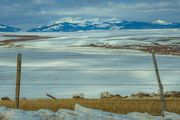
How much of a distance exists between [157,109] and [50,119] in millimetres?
3245

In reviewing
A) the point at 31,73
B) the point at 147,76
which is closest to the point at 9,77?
the point at 31,73

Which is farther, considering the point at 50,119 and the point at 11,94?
the point at 11,94

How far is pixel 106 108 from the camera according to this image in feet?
33.5

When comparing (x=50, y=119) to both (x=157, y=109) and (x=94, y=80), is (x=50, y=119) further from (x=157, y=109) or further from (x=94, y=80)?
(x=94, y=80)

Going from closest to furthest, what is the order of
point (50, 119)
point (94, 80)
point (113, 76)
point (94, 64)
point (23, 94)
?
point (50, 119) → point (23, 94) → point (94, 80) → point (113, 76) → point (94, 64)

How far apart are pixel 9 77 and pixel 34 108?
21190mm

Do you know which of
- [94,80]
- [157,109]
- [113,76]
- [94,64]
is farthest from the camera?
[94,64]

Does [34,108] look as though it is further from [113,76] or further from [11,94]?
[113,76]

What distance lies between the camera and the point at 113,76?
33.1m

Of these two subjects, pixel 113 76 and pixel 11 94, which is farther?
pixel 113 76

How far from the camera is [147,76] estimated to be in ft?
111

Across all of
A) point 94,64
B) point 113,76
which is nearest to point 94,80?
point 113,76

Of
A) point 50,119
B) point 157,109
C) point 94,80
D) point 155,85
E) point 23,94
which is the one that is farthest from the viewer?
point 94,80

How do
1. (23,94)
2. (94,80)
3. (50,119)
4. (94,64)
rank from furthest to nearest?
(94,64)
(94,80)
(23,94)
(50,119)
